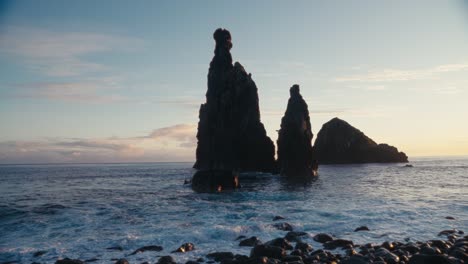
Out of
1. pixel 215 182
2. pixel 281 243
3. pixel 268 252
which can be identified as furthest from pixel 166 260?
pixel 215 182

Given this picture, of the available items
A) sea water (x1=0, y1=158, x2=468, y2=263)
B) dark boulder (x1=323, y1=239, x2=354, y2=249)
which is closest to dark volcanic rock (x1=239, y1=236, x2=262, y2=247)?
sea water (x1=0, y1=158, x2=468, y2=263)

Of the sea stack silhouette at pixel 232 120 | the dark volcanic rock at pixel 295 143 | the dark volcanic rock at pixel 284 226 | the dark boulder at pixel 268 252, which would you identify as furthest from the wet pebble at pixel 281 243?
the dark volcanic rock at pixel 295 143

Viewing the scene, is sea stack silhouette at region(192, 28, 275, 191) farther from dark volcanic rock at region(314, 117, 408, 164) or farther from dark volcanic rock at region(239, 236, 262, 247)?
dark volcanic rock at region(314, 117, 408, 164)

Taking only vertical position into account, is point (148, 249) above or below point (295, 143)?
below

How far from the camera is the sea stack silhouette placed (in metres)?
84.9

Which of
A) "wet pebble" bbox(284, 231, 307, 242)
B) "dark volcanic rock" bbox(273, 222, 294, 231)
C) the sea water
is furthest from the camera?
"dark volcanic rock" bbox(273, 222, 294, 231)

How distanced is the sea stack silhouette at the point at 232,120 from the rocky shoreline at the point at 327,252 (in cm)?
5159

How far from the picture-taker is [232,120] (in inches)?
3474

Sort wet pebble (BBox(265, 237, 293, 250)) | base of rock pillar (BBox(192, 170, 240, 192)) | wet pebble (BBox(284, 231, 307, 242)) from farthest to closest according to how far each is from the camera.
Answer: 1. base of rock pillar (BBox(192, 170, 240, 192))
2. wet pebble (BBox(284, 231, 307, 242))
3. wet pebble (BBox(265, 237, 293, 250))

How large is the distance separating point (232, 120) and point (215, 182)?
3577cm

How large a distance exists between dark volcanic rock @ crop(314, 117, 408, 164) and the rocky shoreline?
147 meters

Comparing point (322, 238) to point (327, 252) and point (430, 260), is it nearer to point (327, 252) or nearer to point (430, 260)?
point (327, 252)

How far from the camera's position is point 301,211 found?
3120cm

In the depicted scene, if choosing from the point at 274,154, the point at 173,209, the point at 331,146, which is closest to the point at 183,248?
the point at 173,209
